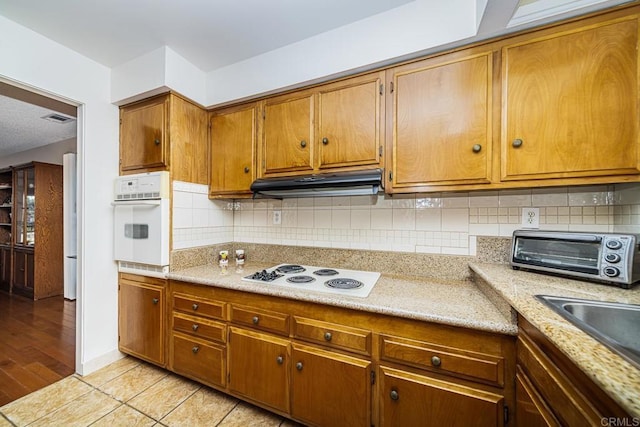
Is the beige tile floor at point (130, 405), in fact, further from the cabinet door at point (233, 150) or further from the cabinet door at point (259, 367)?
the cabinet door at point (233, 150)

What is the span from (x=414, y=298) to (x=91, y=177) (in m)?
2.50

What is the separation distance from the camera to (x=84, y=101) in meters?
1.94

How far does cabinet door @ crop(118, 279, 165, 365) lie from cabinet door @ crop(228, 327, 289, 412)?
71 centimetres

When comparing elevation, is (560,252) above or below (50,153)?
below

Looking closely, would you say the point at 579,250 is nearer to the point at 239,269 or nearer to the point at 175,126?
the point at 239,269

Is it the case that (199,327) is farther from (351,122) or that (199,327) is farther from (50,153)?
(50,153)

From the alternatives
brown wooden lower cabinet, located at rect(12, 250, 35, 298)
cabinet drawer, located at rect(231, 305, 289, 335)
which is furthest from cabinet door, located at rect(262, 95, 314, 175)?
brown wooden lower cabinet, located at rect(12, 250, 35, 298)

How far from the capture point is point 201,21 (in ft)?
5.24

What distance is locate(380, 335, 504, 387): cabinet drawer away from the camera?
104 cm

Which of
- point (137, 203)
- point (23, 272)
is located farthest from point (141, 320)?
point (23, 272)

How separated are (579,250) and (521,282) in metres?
0.30

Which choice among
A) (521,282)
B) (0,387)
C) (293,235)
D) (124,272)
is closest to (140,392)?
(124,272)

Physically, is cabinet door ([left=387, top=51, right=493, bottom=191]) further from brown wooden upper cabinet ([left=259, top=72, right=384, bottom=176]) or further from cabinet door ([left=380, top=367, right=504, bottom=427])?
cabinet door ([left=380, top=367, right=504, bottom=427])

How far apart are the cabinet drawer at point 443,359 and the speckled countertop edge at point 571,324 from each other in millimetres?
306
